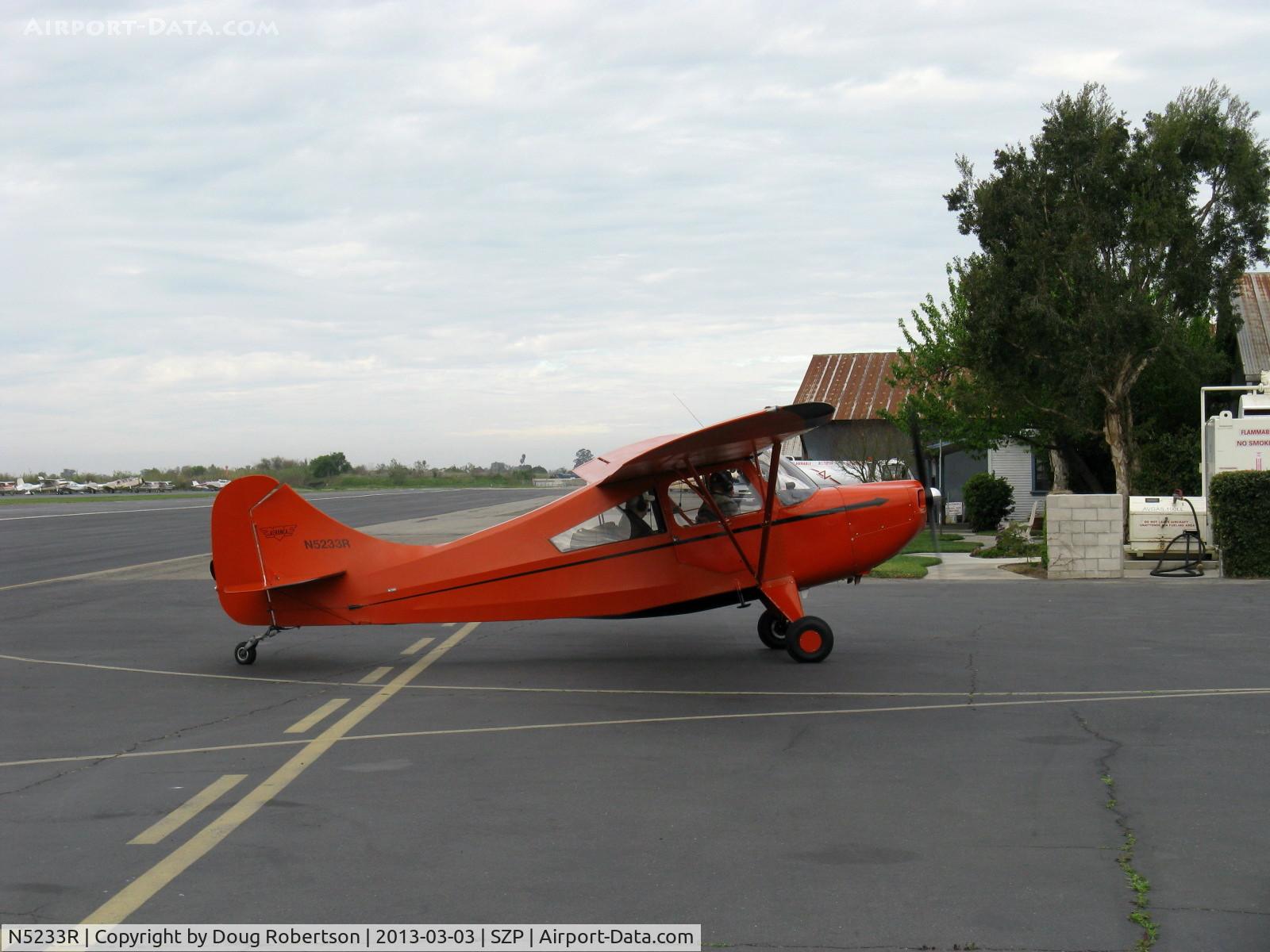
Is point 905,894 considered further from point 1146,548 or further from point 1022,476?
point 1022,476

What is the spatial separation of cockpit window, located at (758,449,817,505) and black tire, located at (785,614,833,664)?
135cm

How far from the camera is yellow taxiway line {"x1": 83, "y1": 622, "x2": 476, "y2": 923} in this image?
4676 millimetres

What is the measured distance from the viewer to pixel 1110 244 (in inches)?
1019

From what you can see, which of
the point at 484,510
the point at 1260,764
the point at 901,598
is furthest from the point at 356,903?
the point at 484,510

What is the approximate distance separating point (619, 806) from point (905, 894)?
183 centimetres

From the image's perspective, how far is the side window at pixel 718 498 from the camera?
11297mm

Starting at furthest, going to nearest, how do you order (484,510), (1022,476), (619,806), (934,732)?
(484,510)
(1022,476)
(934,732)
(619,806)

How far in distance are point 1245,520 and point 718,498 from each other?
10532 mm

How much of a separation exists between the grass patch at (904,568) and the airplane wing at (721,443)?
7372mm

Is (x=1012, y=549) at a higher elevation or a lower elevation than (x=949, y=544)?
higher

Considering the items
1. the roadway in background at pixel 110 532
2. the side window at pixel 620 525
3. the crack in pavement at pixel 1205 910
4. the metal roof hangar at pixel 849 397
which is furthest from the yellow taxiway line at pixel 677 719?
the metal roof hangar at pixel 849 397

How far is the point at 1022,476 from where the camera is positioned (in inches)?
1345

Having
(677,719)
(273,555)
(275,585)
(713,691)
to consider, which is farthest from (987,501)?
(677,719)

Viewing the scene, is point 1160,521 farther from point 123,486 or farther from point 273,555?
point 123,486
